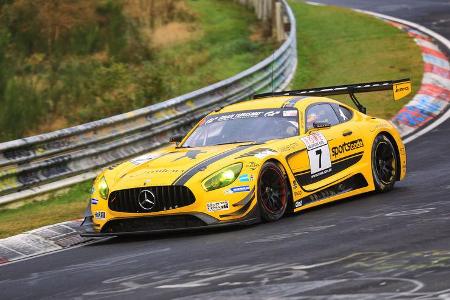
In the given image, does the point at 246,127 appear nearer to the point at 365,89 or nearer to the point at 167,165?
the point at 167,165

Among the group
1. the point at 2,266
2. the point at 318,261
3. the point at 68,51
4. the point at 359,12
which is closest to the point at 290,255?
the point at 318,261

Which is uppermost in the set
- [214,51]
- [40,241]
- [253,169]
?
[214,51]

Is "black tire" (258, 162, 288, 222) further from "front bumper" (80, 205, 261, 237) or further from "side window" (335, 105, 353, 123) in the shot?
"side window" (335, 105, 353, 123)

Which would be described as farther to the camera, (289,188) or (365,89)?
(365,89)

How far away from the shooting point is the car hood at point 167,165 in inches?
415

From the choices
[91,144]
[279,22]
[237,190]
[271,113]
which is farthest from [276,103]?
[279,22]

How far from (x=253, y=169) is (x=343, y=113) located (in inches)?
106

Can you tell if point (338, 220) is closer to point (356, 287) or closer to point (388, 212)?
point (388, 212)

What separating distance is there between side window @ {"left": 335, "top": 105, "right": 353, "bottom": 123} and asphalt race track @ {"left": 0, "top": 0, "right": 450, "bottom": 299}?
1244 millimetres

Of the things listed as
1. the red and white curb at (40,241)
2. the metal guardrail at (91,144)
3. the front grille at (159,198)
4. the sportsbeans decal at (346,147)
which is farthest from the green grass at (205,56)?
the sportsbeans decal at (346,147)

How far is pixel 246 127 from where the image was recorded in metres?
11.9

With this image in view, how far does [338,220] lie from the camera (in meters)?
10.4

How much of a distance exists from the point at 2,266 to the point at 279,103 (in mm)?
4058

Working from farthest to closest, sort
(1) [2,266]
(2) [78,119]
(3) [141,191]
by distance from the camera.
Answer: (2) [78,119]
(3) [141,191]
(1) [2,266]
